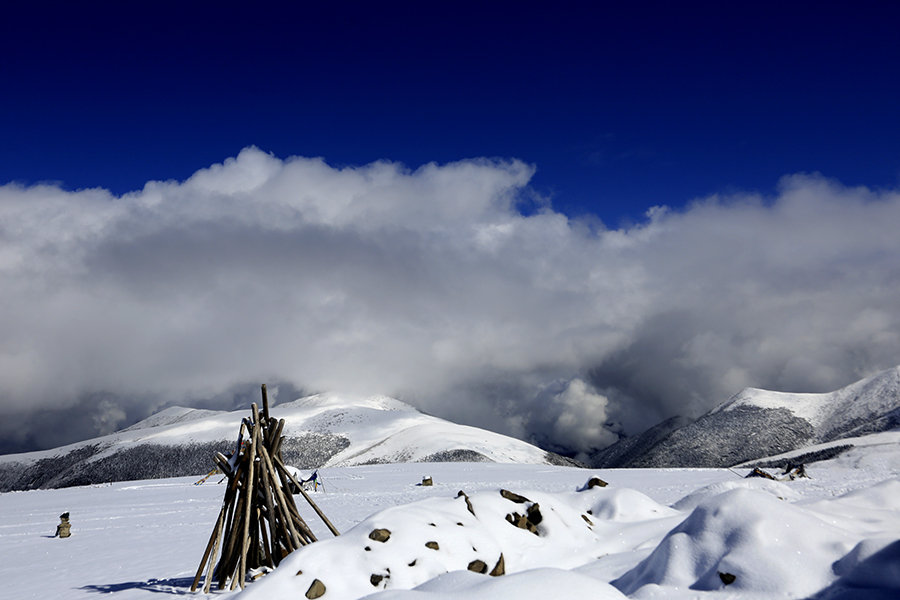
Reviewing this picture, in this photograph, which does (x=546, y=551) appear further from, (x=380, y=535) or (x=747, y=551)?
(x=747, y=551)

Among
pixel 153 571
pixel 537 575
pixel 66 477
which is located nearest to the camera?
pixel 537 575

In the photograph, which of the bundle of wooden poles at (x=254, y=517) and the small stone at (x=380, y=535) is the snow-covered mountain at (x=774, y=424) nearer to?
the bundle of wooden poles at (x=254, y=517)

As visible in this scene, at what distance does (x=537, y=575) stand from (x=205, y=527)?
57.9 ft

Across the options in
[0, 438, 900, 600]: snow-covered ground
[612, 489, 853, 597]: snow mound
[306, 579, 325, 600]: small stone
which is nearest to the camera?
[0, 438, 900, 600]: snow-covered ground

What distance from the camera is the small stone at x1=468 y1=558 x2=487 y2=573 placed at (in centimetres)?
1029

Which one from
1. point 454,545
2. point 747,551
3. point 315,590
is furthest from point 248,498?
point 747,551

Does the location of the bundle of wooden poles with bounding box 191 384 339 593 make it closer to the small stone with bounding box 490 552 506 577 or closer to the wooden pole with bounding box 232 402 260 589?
the wooden pole with bounding box 232 402 260 589

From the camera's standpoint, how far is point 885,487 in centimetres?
1294

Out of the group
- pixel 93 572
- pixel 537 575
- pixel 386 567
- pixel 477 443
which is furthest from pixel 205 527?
pixel 477 443

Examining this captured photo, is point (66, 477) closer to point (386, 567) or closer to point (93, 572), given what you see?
point (93, 572)

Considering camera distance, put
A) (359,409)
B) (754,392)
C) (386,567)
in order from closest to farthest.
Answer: (386,567), (754,392), (359,409)

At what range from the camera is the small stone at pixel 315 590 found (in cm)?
849

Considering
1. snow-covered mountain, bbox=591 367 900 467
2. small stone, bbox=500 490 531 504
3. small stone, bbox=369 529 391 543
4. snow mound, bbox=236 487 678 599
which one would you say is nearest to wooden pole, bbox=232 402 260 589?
snow mound, bbox=236 487 678 599

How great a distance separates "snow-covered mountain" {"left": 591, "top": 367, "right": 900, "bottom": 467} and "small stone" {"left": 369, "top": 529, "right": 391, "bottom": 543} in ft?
286
